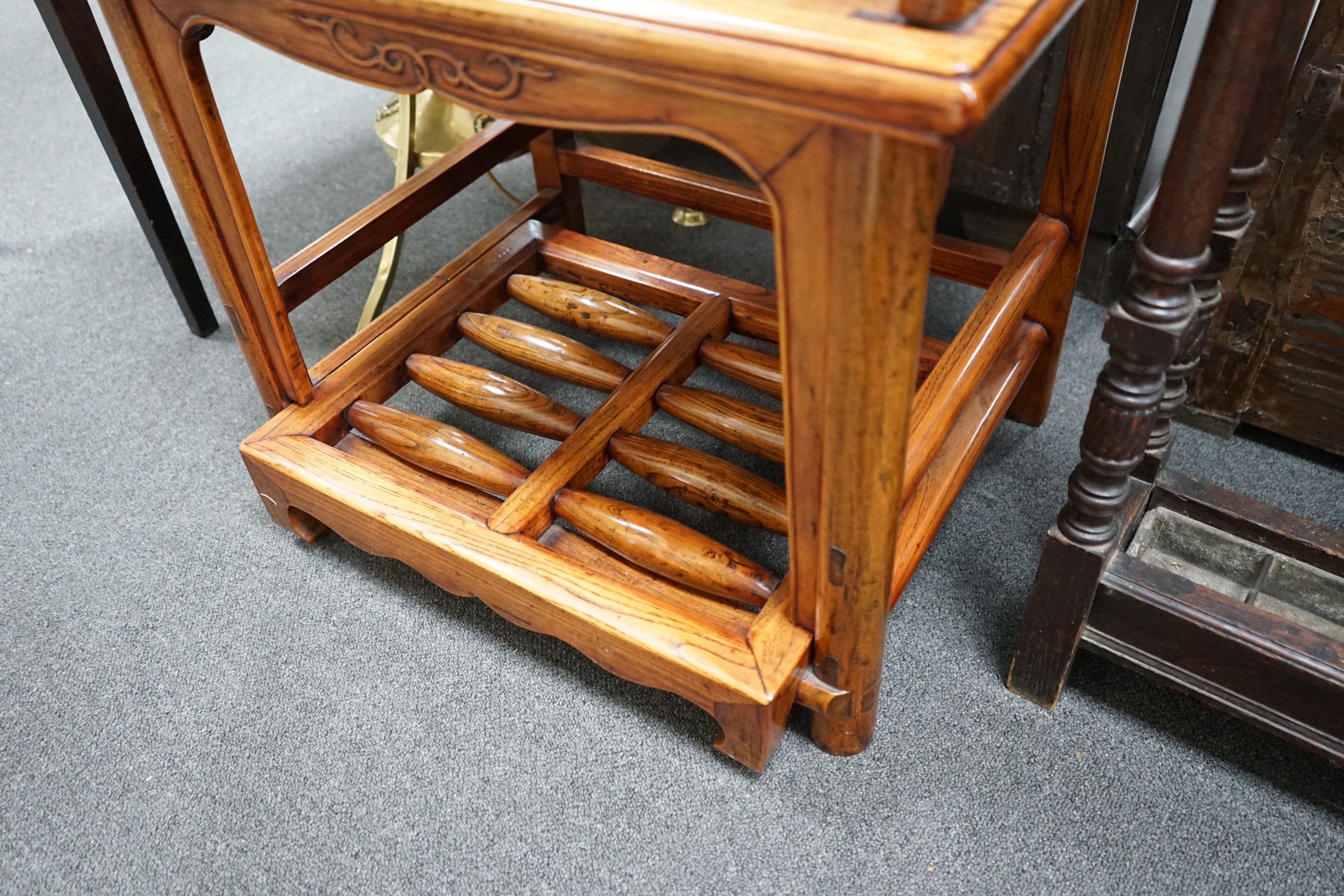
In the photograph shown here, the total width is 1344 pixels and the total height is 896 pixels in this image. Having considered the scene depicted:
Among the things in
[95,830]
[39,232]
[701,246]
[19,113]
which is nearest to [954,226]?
[701,246]

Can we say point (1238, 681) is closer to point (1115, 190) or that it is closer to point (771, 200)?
point (771, 200)

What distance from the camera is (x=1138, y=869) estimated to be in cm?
84

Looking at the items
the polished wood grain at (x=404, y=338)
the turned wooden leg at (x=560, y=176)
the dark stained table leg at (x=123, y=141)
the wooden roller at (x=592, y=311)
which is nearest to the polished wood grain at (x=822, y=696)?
the wooden roller at (x=592, y=311)

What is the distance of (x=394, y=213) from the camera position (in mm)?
1217

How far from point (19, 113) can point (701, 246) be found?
1614 millimetres

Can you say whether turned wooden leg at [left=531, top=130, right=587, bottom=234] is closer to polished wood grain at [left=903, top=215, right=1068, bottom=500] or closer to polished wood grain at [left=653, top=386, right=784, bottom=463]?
polished wood grain at [left=653, top=386, right=784, bottom=463]

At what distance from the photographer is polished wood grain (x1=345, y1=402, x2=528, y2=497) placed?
105 centimetres

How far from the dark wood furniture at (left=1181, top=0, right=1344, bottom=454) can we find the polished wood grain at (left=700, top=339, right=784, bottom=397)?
1.76ft

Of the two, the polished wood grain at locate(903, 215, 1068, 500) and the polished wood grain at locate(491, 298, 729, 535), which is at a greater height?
Answer: the polished wood grain at locate(903, 215, 1068, 500)

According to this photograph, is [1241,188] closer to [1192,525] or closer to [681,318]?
[1192,525]

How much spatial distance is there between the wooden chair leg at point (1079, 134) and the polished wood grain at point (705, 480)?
1.38 ft

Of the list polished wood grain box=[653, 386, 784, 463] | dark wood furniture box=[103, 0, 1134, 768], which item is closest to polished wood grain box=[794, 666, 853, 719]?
dark wood furniture box=[103, 0, 1134, 768]

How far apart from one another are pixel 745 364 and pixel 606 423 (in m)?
0.19

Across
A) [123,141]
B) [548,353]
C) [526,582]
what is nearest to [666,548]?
[526,582]
